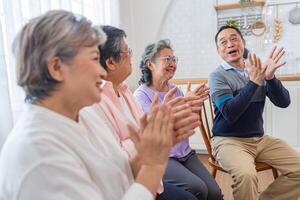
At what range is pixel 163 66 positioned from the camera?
177 cm

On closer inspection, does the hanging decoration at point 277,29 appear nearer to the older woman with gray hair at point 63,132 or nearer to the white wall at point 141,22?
the white wall at point 141,22

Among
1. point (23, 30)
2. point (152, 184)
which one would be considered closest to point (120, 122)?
point (152, 184)

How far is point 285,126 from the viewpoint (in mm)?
2740

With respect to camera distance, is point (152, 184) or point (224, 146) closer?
point (152, 184)

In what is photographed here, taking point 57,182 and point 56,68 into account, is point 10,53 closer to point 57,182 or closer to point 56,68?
point 56,68

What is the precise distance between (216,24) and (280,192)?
189 centimetres

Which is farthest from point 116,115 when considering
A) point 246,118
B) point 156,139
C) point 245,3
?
point 245,3

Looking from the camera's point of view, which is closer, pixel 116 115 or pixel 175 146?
pixel 116 115

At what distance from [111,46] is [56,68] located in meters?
0.61

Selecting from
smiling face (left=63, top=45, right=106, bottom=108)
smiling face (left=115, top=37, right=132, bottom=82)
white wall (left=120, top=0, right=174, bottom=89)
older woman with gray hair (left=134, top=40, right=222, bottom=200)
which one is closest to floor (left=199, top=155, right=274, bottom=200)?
older woman with gray hair (left=134, top=40, right=222, bottom=200)

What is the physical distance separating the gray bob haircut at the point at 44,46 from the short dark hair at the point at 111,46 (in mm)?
544

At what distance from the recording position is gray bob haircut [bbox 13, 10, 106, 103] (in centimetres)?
69

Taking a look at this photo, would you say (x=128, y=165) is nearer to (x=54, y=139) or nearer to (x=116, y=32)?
(x=54, y=139)

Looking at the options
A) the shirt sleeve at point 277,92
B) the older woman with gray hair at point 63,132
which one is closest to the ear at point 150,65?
the shirt sleeve at point 277,92
